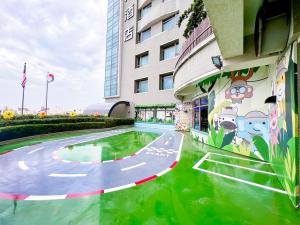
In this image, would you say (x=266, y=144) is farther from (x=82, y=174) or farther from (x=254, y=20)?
(x=82, y=174)

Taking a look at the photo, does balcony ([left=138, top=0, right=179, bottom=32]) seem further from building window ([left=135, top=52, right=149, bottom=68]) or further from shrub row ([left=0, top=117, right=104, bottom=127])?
shrub row ([left=0, top=117, right=104, bottom=127])

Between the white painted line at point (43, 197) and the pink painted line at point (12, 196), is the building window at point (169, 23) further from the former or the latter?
the pink painted line at point (12, 196)

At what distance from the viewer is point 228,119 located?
8.76m

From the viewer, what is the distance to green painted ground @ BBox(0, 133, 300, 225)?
10.2 feet

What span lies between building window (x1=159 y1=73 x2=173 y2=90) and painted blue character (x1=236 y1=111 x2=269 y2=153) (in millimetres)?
18266

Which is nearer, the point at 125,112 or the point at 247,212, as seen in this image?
the point at 247,212

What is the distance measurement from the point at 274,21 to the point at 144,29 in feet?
98.3

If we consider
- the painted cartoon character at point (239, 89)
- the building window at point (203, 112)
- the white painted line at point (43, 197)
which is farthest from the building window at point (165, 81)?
the white painted line at point (43, 197)

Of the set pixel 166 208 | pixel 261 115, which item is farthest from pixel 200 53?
pixel 166 208

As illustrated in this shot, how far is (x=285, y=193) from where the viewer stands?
430cm

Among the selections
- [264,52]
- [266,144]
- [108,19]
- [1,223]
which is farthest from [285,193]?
[108,19]

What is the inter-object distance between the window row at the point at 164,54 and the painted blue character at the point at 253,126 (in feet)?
64.9

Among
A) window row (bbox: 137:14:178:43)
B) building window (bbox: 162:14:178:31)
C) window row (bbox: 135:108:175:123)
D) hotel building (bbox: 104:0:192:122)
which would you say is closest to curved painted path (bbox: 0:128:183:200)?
window row (bbox: 135:108:175:123)

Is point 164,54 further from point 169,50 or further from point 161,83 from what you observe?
point 161,83
